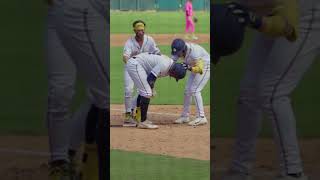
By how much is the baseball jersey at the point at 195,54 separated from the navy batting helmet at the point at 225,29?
42cm

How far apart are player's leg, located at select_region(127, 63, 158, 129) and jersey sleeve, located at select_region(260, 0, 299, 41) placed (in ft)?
2.75

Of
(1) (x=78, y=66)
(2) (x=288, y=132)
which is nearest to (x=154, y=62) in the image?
(1) (x=78, y=66)

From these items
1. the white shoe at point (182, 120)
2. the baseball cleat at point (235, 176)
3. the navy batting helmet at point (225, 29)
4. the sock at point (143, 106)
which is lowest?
the baseball cleat at point (235, 176)

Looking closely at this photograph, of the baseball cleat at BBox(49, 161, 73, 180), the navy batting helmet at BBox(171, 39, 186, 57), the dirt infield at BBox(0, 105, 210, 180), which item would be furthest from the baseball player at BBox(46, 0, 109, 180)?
the navy batting helmet at BBox(171, 39, 186, 57)

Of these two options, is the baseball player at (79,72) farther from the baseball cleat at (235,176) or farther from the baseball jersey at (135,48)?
the baseball cleat at (235,176)

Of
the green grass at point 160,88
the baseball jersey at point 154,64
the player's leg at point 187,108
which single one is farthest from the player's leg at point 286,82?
the green grass at point 160,88

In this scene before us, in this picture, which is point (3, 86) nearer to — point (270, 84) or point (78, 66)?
point (78, 66)

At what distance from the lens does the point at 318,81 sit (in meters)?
3.27

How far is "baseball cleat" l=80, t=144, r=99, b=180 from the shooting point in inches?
124

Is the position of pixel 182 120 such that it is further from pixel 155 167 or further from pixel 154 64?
pixel 154 64

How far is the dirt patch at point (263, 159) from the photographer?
10.7 ft

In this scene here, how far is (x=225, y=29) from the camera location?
122 inches

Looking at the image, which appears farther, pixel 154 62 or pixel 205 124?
pixel 205 124

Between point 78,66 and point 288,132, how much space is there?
1.03m
